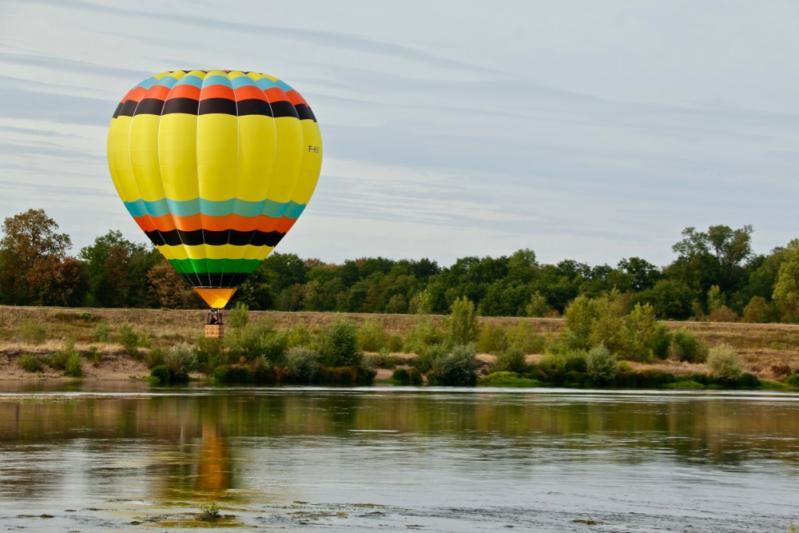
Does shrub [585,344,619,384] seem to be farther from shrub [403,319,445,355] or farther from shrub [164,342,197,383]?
shrub [164,342,197,383]

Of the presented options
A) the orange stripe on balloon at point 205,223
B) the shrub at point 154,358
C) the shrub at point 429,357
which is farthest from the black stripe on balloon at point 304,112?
the shrub at point 429,357

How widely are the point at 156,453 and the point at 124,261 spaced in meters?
81.2

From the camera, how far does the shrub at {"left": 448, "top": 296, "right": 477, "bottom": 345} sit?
8275cm

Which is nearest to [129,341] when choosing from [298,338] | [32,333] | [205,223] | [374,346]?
[32,333]

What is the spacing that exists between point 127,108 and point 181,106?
106 inches

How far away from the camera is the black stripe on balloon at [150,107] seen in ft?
172

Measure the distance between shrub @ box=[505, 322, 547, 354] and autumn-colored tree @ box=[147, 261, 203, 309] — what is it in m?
29.9

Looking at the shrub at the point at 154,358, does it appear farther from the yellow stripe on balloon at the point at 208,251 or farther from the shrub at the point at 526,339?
the shrub at the point at 526,339

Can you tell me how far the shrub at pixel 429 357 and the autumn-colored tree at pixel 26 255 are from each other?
39.3 m

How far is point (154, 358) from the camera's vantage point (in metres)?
70.4

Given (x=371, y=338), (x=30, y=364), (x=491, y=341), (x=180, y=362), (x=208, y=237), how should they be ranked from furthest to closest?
1. (x=491, y=341)
2. (x=371, y=338)
3. (x=30, y=364)
4. (x=180, y=362)
5. (x=208, y=237)

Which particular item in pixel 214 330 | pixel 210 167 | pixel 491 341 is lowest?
pixel 491 341

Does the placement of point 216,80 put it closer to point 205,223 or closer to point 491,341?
point 205,223

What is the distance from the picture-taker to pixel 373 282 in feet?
494
